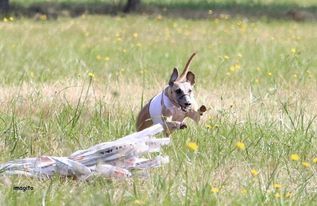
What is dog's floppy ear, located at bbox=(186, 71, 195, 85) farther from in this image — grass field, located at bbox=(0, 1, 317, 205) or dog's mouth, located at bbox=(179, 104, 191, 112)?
grass field, located at bbox=(0, 1, 317, 205)

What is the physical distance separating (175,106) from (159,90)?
2.85 m

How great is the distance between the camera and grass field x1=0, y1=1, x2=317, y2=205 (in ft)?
15.3

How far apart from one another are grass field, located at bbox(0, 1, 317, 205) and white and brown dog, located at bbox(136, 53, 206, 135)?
0.55 ft

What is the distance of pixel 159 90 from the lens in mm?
8508

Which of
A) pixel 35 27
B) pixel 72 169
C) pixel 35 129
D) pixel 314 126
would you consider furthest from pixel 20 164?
pixel 35 27

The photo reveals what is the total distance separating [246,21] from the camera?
17.9 m

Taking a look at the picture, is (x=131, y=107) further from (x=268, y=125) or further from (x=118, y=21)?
(x=118, y=21)

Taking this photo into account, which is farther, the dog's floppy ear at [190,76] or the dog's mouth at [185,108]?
the dog's floppy ear at [190,76]

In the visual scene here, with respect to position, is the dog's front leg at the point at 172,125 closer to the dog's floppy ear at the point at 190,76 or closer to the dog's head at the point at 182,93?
the dog's head at the point at 182,93

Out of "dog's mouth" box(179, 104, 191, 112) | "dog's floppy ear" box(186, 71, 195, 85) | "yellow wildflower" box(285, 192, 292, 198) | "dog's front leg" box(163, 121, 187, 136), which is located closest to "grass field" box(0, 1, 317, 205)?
"yellow wildflower" box(285, 192, 292, 198)

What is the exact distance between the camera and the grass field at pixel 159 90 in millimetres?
4676

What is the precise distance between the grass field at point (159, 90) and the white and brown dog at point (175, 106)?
0.17 metres

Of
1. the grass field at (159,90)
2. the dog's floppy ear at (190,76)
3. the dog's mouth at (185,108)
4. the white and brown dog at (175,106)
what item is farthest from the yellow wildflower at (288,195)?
the dog's floppy ear at (190,76)

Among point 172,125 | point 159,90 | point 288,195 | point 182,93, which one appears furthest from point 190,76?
point 159,90
